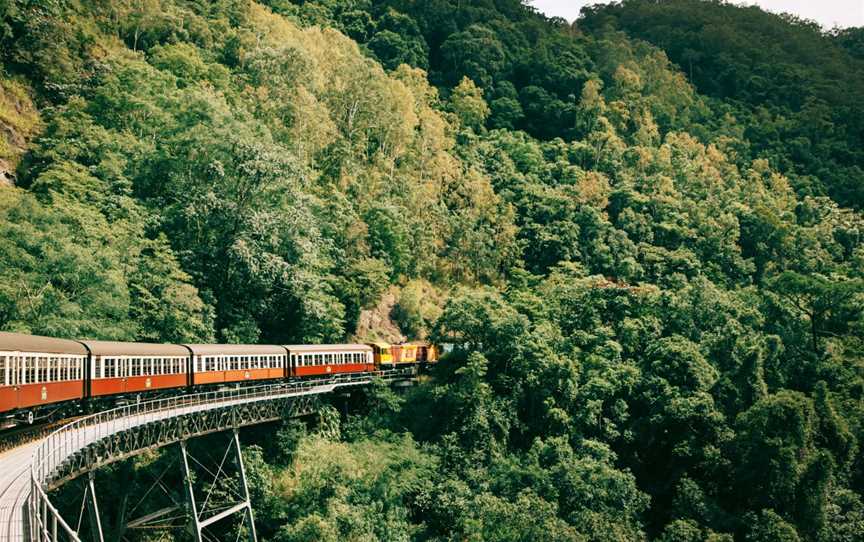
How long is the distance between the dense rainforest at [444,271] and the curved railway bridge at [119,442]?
2.20 meters

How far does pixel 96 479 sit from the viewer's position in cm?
3325

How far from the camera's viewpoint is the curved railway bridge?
49.2 feet

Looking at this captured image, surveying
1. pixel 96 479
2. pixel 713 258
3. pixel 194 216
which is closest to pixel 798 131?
pixel 713 258

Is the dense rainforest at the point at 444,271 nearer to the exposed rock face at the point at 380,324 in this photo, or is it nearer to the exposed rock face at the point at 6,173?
the exposed rock face at the point at 6,173

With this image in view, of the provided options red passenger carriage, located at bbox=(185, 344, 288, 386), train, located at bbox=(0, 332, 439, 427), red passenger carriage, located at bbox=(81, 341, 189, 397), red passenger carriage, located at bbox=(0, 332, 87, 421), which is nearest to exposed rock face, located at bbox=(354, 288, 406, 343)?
train, located at bbox=(0, 332, 439, 427)

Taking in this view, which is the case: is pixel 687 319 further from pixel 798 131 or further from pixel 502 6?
pixel 502 6

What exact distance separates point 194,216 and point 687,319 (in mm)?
25981

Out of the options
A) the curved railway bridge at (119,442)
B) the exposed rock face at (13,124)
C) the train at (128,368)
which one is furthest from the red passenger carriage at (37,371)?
the exposed rock face at (13,124)

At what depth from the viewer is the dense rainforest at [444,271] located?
122 ft

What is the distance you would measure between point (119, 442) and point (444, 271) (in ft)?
124

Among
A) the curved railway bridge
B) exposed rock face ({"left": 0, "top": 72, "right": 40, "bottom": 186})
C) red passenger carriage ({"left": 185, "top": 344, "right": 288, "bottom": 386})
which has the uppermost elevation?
exposed rock face ({"left": 0, "top": 72, "right": 40, "bottom": 186})

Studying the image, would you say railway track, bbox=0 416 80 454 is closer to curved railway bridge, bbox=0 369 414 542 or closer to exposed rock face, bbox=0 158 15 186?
curved railway bridge, bbox=0 369 414 542

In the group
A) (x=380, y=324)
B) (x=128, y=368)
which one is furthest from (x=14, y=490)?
(x=380, y=324)

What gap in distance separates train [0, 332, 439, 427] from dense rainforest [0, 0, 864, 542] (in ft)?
9.34
